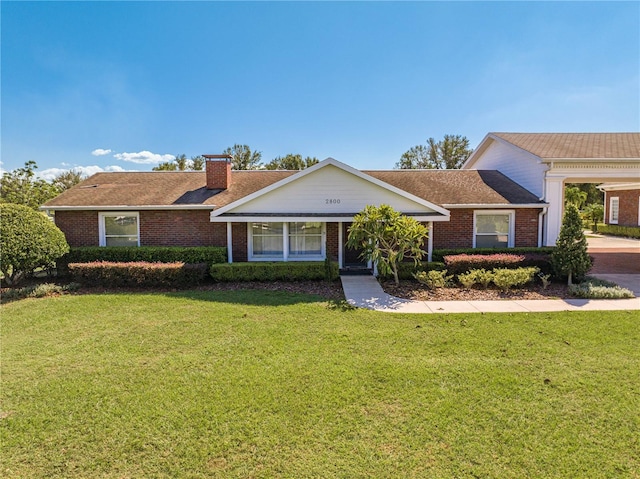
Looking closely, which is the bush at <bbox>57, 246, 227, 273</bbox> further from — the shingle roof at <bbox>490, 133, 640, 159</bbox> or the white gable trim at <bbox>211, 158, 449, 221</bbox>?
the shingle roof at <bbox>490, 133, 640, 159</bbox>

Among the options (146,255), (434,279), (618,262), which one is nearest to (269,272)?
(146,255)

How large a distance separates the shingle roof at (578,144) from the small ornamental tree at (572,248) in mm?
4022

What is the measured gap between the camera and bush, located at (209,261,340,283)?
12.6m

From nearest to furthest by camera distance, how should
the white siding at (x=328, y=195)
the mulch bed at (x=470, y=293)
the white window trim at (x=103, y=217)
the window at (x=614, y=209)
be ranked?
the mulch bed at (x=470, y=293), the white siding at (x=328, y=195), the white window trim at (x=103, y=217), the window at (x=614, y=209)

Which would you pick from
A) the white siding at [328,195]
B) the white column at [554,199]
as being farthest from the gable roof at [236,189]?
the white column at [554,199]

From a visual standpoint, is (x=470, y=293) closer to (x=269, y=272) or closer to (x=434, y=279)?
(x=434, y=279)

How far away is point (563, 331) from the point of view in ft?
24.7

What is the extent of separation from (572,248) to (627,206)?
22503 mm

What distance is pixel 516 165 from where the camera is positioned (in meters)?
16.8

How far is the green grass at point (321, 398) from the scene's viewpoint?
3.80m

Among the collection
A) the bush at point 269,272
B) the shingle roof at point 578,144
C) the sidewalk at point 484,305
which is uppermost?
the shingle roof at point 578,144

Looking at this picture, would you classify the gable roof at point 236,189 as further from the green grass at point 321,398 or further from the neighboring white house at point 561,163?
the green grass at point 321,398

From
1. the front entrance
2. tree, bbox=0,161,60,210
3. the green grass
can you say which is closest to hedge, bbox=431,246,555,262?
the front entrance

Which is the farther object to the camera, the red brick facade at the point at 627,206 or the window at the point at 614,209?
the window at the point at 614,209
